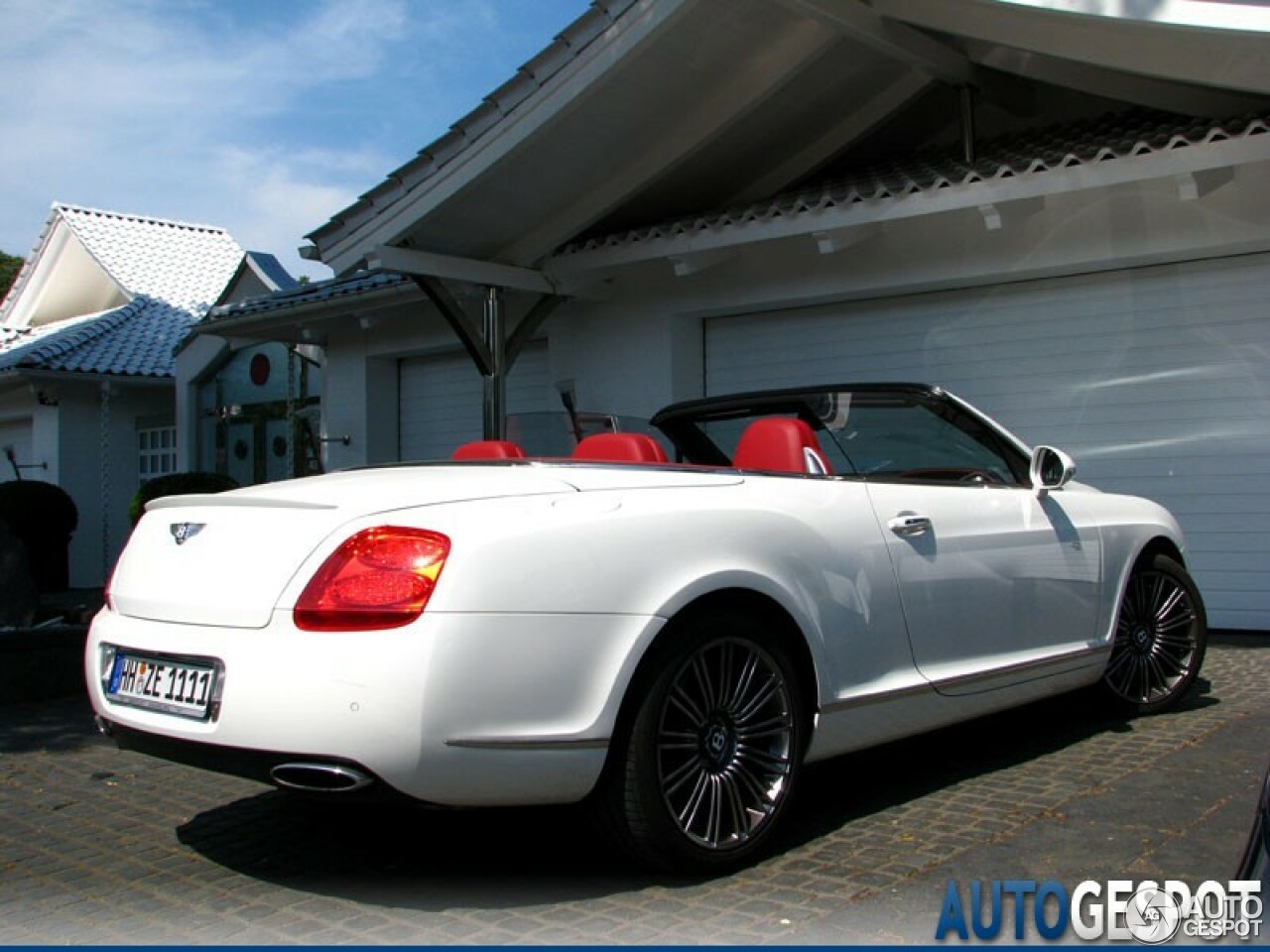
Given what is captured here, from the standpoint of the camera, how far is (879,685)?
4008 mm

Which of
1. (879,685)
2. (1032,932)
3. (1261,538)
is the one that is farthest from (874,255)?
(1032,932)

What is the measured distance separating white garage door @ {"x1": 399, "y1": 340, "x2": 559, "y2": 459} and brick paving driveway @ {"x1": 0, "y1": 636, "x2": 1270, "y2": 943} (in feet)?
23.6

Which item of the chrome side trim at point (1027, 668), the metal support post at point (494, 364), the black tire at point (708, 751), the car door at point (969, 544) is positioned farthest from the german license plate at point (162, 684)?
the metal support post at point (494, 364)

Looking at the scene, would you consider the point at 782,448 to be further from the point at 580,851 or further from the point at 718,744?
the point at 580,851

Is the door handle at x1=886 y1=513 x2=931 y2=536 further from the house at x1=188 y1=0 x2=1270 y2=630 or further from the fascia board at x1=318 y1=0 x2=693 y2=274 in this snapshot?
the fascia board at x1=318 y1=0 x2=693 y2=274

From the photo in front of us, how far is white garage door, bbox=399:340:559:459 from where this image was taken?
39.8 ft

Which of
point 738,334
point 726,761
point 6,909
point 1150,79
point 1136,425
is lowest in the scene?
point 6,909

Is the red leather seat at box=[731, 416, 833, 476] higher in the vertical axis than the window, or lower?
lower

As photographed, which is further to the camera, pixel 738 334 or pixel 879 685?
pixel 738 334

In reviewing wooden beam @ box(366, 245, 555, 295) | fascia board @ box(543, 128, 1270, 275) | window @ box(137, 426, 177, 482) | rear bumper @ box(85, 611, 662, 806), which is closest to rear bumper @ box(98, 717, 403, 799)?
rear bumper @ box(85, 611, 662, 806)

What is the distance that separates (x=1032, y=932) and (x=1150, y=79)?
7.24 meters

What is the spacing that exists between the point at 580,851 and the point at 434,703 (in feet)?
3.46

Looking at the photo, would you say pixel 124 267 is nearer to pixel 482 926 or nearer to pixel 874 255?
pixel 874 255

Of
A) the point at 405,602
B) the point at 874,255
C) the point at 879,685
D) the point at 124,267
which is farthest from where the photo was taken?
the point at 124,267
